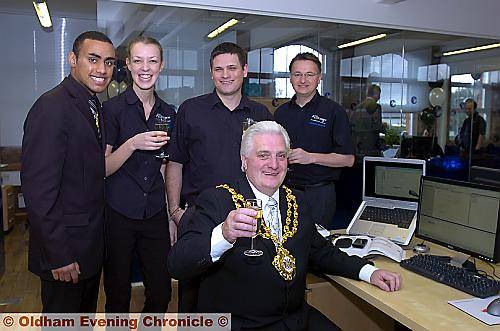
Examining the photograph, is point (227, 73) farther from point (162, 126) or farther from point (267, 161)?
point (267, 161)

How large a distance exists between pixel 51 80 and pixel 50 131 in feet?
18.6

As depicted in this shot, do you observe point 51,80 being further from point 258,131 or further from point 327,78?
point 258,131

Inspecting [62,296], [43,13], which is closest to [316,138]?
[62,296]

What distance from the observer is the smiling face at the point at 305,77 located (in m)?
3.30

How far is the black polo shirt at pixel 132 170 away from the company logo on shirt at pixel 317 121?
3.71 feet

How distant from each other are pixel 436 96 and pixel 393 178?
3.98 m

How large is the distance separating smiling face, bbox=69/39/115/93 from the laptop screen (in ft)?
5.10

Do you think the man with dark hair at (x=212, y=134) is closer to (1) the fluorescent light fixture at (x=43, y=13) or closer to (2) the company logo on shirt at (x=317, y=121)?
(2) the company logo on shirt at (x=317, y=121)

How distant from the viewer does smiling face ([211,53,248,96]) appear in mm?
2686

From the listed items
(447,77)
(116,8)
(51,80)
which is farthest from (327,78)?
(51,80)

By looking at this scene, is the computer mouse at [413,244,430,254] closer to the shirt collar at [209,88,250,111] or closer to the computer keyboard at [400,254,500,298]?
the computer keyboard at [400,254,500,298]

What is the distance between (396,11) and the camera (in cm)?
476

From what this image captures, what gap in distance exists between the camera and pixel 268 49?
16.5 feet

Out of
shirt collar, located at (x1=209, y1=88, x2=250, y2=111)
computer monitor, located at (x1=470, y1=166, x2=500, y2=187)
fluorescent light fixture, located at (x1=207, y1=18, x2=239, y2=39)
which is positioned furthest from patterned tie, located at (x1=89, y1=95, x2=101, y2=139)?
fluorescent light fixture, located at (x1=207, y1=18, x2=239, y2=39)
